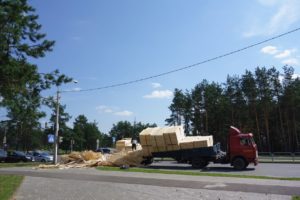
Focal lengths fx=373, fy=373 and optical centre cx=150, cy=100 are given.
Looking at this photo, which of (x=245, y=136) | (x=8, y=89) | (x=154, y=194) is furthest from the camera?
(x=245, y=136)

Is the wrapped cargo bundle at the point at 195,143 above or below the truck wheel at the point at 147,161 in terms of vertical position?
above

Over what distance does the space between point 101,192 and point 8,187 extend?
3.83m

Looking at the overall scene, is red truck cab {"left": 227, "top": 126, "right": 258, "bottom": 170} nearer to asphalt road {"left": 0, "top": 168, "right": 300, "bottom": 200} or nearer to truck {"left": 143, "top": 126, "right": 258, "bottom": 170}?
truck {"left": 143, "top": 126, "right": 258, "bottom": 170}

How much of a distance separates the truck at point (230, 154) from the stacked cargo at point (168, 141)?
40 cm

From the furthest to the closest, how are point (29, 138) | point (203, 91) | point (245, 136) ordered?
1. point (29, 138)
2. point (203, 91)
3. point (245, 136)

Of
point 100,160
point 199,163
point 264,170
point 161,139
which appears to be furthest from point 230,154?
point 100,160

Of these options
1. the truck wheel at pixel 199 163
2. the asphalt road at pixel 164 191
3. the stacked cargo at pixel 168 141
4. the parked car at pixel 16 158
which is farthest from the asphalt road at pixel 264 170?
the parked car at pixel 16 158

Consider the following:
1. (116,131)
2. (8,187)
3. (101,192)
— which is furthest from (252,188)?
(116,131)

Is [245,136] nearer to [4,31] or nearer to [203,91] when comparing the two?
[4,31]

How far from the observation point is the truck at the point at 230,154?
26.8 meters

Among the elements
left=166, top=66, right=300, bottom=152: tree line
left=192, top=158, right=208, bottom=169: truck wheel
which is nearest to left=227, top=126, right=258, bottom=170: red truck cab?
left=192, top=158, right=208, bottom=169: truck wheel

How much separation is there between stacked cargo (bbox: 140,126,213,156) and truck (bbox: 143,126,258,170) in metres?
0.40

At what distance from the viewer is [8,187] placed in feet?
47.9

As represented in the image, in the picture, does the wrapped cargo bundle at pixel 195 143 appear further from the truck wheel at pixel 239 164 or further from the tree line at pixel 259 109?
the tree line at pixel 259 109
